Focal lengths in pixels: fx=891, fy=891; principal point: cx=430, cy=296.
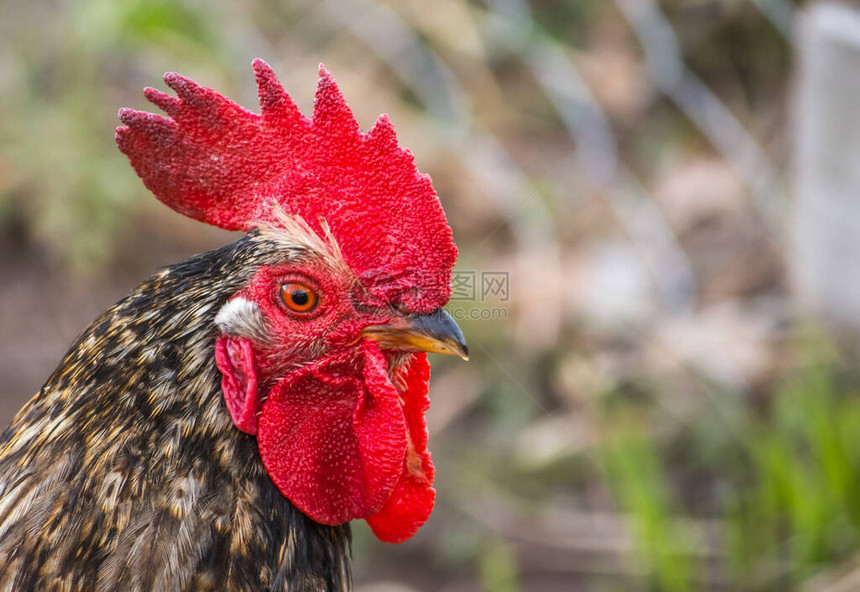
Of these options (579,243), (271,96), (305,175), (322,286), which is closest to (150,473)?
(322,286)

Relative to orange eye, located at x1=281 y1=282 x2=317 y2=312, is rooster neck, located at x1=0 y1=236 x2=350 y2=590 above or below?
below

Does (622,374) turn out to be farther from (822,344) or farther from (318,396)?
(318,396)

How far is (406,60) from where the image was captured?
311 inches

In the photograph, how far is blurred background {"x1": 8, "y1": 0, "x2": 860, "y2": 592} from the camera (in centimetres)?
452

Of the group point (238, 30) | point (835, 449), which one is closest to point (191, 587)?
point (835, 449)

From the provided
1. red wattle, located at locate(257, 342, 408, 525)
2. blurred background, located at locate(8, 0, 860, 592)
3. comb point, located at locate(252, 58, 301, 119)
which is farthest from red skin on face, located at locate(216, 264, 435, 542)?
blurred background, located at locate(8, 0, 860, 592)

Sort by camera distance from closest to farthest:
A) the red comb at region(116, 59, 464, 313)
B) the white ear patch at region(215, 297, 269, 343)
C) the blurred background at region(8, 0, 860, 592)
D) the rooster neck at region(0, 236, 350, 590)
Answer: the rooster neck at region(0, 236, 350, 590) < the white ear patch at region(215, 297, 269, 343) < the red comb at region(116, 59, 464, 313) < the blurred background at region(8, 0, 860, 592)

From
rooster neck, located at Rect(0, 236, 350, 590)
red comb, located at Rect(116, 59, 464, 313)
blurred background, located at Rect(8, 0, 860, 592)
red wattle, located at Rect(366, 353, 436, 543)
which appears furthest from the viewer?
blurred background, located at Rect(8, 0, 860, 592)

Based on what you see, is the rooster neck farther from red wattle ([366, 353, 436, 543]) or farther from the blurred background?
the blurred background

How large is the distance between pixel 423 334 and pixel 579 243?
466 centimetres

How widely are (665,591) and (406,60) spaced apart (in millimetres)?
5337

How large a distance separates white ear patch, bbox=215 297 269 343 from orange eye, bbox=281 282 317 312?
0.07 m

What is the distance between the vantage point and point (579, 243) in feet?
21.6

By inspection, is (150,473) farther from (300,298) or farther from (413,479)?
(413,479)
